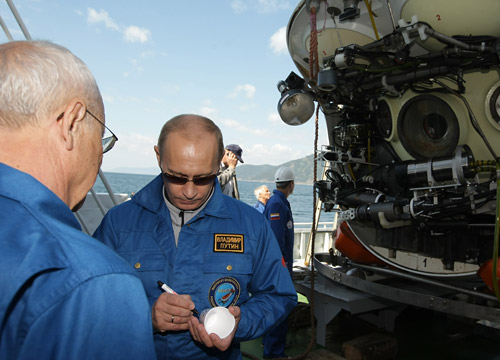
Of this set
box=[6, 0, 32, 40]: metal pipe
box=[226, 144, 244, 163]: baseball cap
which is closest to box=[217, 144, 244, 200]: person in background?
box=[226, 144, 244, 163]: baseball cap

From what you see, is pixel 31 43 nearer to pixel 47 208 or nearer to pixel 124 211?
pixel 47 208

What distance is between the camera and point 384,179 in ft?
12.6

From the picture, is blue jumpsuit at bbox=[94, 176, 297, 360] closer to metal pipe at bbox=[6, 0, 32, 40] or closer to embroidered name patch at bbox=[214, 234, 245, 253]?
embroidered name patch at bbox=[214, 234, 245, 253]

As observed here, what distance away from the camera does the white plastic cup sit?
56.2 inches

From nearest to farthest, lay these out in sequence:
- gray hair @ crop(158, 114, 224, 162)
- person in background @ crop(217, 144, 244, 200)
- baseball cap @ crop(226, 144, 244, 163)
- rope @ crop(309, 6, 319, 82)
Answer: gray hair @ crop(158, 114, 224, 162) < rope @ crop(309, 6, 319, 82) < person in background @ crop(217, 144, 244, 200) < baseball cap @ crop(226, 144, 244, 163)

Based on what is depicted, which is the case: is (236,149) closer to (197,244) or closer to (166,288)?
(197,244)

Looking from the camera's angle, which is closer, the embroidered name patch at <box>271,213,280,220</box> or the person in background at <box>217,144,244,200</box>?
the embroidered name patch at <box>271,213,280,220</box>

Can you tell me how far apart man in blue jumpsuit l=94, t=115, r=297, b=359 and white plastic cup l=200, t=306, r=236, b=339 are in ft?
0.34

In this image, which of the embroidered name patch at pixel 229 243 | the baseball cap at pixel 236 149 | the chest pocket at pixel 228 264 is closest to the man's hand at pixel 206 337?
the chest pocket at pixel 228 264

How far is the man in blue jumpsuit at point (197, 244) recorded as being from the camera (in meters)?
1.65

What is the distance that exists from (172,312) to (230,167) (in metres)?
3.52

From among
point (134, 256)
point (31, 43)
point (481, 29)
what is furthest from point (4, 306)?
point (481, 29)

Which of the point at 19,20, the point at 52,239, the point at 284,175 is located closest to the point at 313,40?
the point at 284,175

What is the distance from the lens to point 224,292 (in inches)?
67.1
